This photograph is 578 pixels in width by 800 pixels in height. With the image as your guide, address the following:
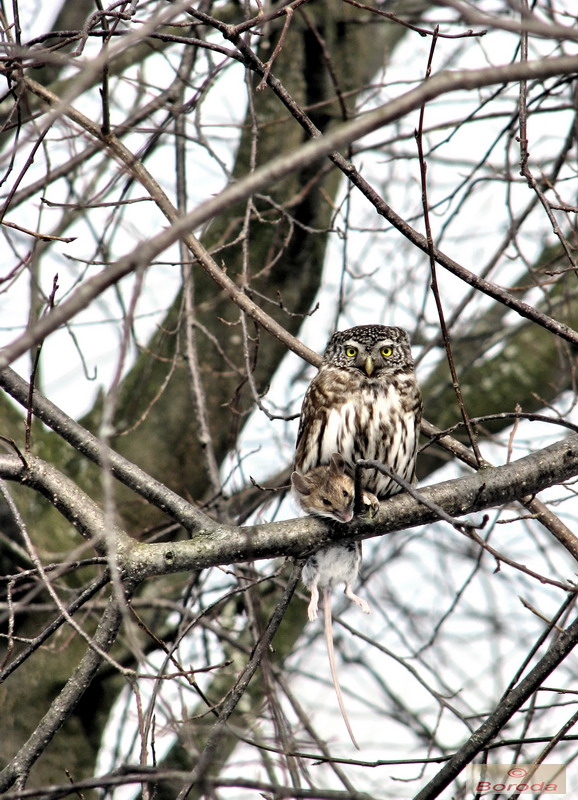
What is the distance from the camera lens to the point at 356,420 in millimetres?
4230

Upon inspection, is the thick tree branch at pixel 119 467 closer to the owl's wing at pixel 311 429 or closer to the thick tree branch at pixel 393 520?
the thick tree branch at pixel 393 520

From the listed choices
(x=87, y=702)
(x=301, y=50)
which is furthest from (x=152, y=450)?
(x=301, y=50)

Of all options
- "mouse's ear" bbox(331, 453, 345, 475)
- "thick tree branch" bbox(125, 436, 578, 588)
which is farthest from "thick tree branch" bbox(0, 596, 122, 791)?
"mouse's ear" bbox(331, 453, 345, 475)

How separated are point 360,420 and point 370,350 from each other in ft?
1.58

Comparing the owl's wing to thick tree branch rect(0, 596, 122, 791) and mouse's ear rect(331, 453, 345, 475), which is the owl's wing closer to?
mouse's ear rect(331, 453, 345, 475)

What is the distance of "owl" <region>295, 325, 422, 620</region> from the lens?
4184mm

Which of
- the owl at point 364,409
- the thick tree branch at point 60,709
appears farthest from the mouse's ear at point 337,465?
the thick tree branch at point 60,709

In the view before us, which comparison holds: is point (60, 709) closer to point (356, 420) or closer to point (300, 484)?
point (300, 484)

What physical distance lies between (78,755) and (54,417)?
302 cm

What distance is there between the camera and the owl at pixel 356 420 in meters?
4.18

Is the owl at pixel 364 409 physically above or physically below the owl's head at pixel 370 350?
below

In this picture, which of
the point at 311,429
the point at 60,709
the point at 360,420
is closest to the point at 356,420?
the point at 360,420

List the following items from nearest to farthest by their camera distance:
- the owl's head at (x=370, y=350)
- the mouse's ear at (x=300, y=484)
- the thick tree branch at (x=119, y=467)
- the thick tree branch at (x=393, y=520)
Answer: the thick tree branch at (x=393, y=520) < the thick tree branch at (x=119, y=467) < the mouse's ear at (x=300, y=484) < the owl's head at (x=370, y=350)

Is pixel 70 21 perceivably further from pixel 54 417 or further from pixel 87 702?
pixel 87 702
